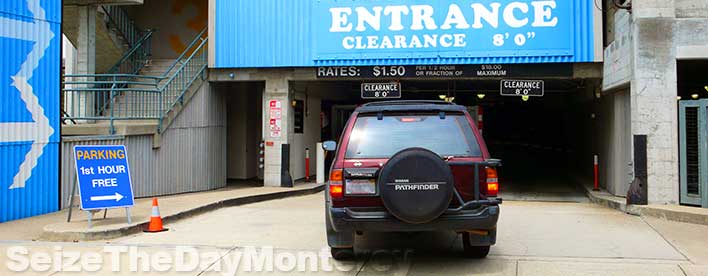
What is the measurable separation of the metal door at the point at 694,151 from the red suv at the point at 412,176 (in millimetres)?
6461

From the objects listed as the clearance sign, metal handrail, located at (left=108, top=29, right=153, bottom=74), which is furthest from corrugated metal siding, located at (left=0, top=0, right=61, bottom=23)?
metal handrail, located at (left=108, top=29, right=153, bottom=74)

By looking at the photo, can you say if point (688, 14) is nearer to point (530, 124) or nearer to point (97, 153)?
point (97, 153)

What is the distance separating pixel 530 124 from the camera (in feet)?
139

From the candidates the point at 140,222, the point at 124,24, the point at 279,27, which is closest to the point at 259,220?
the point at 140,222

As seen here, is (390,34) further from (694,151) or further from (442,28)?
(694,151)

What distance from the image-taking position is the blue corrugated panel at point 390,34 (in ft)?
47.0

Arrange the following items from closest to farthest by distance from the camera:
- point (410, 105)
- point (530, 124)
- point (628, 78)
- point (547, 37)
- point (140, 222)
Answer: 1. point (410, 105)
2. point (140, 222)
3. point (628, 78)
4. point (547, 37)
5. point (530, 124)

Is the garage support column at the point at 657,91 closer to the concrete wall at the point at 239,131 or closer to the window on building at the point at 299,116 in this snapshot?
the window on building at the point at 299,116

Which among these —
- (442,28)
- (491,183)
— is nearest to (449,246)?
(491,183)

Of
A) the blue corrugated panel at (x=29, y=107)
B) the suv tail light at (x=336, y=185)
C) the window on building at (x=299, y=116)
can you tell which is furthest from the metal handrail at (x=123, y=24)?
the suv tail light at (x=336, y=185)

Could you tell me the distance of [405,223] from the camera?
5.91 metres

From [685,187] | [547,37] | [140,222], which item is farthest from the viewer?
[547,37]

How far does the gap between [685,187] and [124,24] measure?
16669 millimetres

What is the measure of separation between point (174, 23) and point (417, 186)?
15.9 meters
